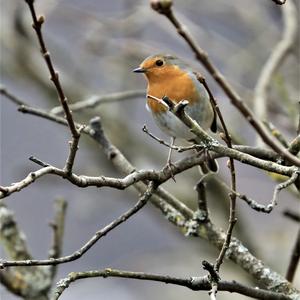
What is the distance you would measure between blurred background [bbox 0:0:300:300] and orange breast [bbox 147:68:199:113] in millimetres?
417

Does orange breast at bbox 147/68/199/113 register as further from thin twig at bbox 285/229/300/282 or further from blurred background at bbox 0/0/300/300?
thin twig at bbox 285/229/300/282

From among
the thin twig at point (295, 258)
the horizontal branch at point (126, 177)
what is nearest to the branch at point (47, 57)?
the horizontal branch at point (126, 177)

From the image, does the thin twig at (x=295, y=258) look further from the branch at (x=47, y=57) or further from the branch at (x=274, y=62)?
the branch at (x=47, y=57)

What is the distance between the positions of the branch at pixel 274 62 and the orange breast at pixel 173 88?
24 centimetres

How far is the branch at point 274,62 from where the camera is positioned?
2509mm

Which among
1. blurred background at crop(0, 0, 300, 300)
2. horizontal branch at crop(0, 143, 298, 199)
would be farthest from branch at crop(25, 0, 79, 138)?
blurred background at crop(0, 0, 300, 300)

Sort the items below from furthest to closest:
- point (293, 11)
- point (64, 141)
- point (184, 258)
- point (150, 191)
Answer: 1. point (64, 141)
2. point (184, 258)
3. point (293, 11)
4. point (150, 191)

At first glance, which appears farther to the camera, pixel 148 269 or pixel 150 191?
pixel 148 269

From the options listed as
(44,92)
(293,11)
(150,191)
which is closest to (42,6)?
(44,92)

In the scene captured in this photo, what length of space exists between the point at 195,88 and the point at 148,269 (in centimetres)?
214

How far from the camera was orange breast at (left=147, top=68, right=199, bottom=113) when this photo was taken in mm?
2492

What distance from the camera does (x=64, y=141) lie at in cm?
588

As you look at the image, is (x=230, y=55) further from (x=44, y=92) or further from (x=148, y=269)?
(x=148, y=269)

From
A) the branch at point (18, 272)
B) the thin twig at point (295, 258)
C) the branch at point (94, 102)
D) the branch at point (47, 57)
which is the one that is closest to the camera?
the branch at point (47, 57)
